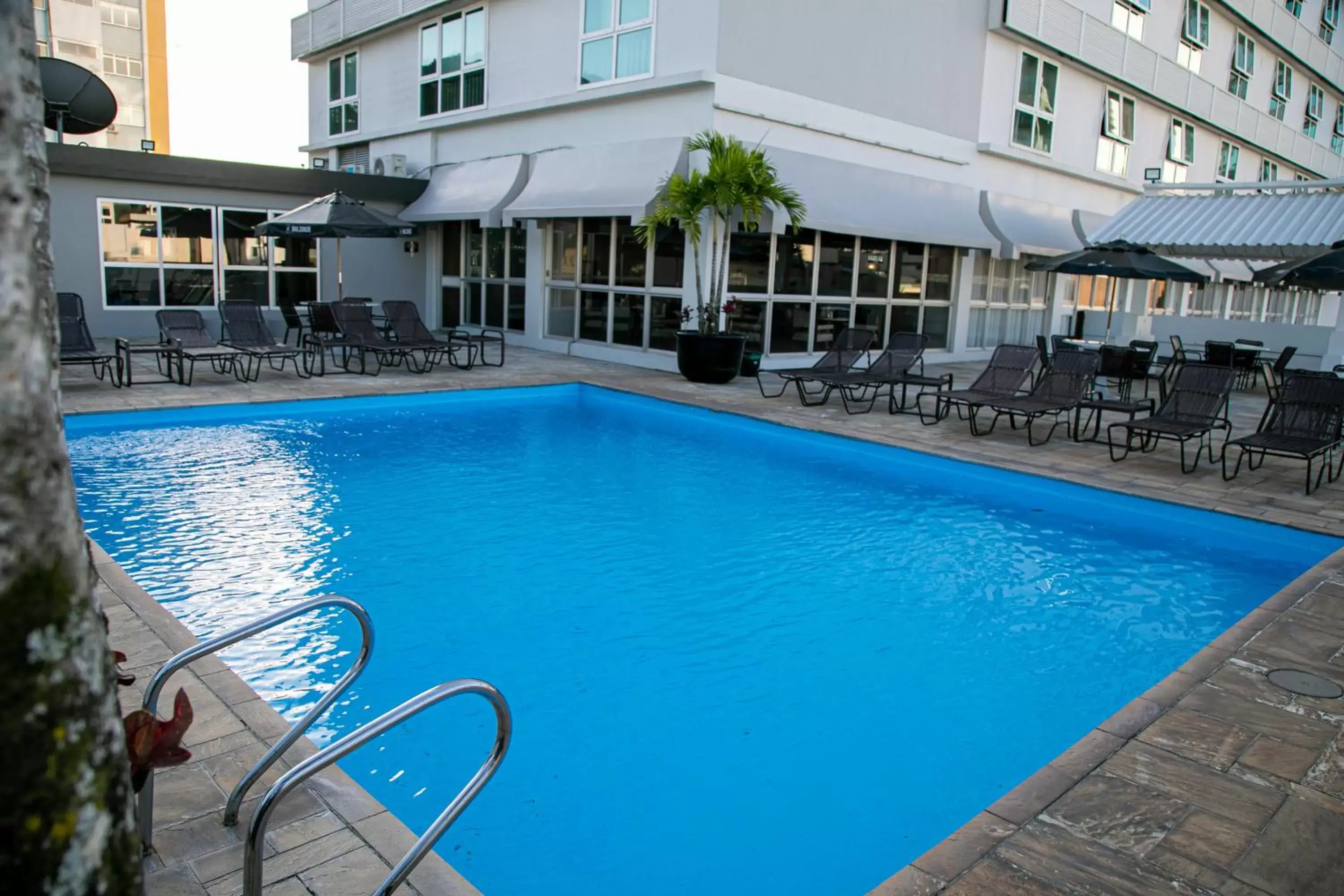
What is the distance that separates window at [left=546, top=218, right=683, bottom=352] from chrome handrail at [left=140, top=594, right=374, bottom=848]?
11.4 m

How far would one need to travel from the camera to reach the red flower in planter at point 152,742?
68.0 inches

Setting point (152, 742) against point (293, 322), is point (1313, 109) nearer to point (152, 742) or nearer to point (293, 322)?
point (293, 322)

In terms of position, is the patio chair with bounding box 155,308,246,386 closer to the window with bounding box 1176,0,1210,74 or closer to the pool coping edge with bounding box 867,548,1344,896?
the pool coping edge with bounding box 867,548,1344,896

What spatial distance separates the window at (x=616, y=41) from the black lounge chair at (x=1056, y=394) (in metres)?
7.33

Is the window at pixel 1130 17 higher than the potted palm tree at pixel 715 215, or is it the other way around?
the window at pixel 1130 17

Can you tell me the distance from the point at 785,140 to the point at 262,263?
998 centimetres

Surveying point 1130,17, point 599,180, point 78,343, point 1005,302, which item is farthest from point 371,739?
point 1130,17

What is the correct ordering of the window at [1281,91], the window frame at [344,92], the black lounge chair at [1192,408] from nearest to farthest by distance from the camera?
the black lounge chair at [1192,408]
the window frame at [344,92]
the window at [1281,91]

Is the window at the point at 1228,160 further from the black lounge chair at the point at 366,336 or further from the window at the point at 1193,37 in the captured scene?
the black lounge chair at the point at 366,336

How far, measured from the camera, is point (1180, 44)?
73.3 ft

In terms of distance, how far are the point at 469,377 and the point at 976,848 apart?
1123 centimetres

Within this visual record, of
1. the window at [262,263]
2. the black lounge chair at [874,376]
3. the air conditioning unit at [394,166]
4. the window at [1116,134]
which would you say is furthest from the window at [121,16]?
the black lounge chair at [874,376]

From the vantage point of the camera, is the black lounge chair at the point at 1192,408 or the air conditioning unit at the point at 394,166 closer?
the black lounge chair at the point at 1192,408

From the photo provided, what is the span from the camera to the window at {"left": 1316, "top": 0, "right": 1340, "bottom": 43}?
95.2 feet
